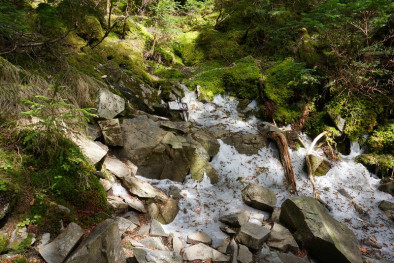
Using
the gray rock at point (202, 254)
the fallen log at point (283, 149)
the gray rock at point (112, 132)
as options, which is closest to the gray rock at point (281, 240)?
the gray rock at point (202, 254)

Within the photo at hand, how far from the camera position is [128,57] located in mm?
8984

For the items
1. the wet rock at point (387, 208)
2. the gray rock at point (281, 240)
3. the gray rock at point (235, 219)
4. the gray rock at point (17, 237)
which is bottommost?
the wet rock at point (387, 208)

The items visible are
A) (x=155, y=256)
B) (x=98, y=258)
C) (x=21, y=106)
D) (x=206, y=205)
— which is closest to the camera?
(x=98, y=258)

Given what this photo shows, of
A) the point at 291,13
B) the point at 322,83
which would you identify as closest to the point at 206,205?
the point at 322,83

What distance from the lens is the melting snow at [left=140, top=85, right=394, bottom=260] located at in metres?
4.96

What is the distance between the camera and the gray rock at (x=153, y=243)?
11.6 feet

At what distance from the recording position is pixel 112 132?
552 centimetres

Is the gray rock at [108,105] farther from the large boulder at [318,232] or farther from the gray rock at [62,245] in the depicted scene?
the large boulder at [318,232]

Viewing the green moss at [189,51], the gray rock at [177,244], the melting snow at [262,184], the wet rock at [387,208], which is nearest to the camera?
the gray rock at [177,244]

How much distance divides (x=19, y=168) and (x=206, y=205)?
151 inches

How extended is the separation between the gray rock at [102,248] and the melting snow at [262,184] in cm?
172

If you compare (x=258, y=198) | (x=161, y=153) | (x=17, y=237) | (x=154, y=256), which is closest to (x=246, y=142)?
(x=258, y=198)

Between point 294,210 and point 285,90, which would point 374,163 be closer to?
point 285,90

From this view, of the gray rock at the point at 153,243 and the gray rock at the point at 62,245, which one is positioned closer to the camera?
the gray rock at the point at 62,245
